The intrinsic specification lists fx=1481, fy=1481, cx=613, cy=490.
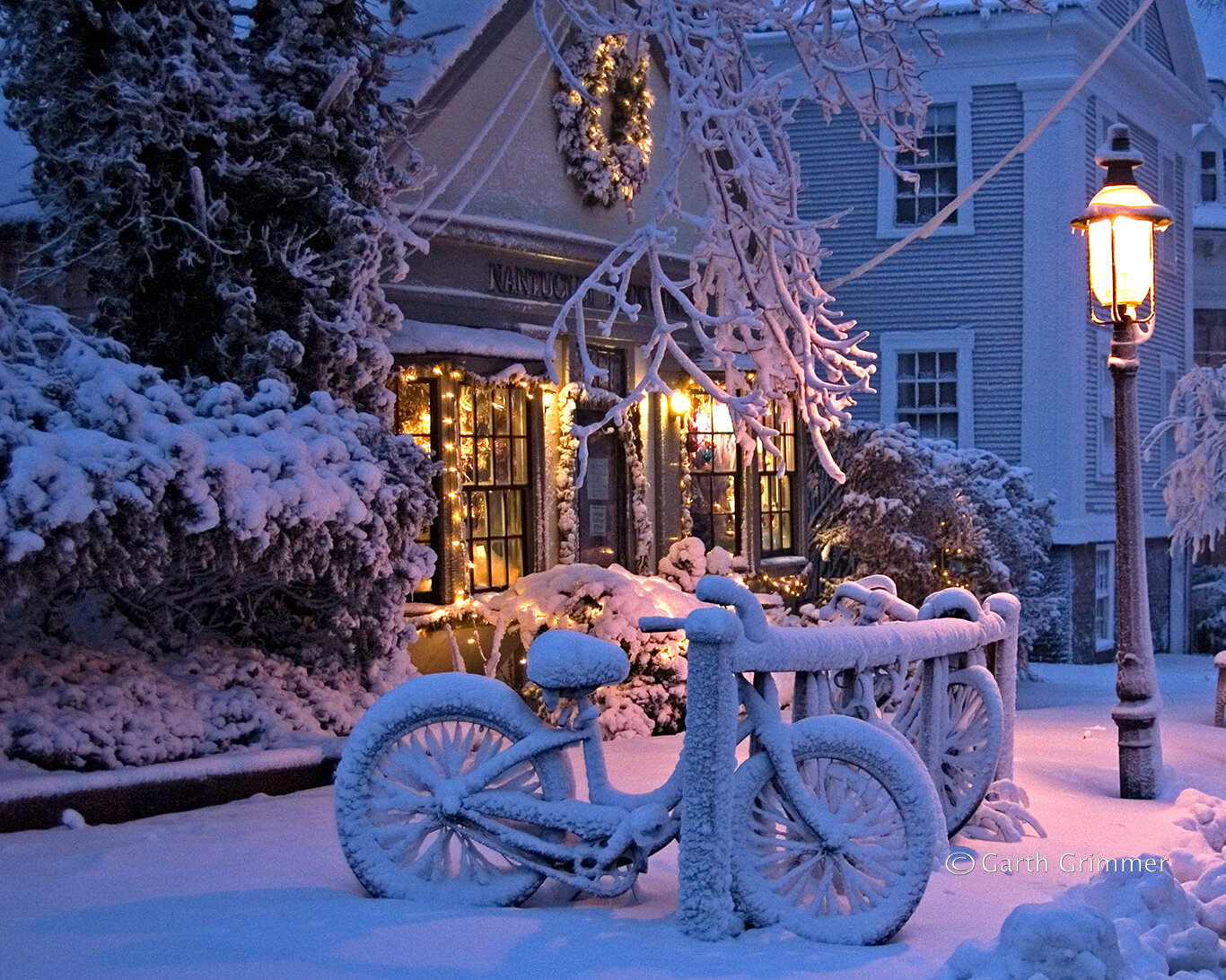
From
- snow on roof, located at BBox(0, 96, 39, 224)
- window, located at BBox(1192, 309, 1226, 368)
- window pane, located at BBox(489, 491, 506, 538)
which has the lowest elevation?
window pane, located at BBox(489, 491, 506, 538)

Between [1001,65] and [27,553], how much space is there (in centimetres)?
1701

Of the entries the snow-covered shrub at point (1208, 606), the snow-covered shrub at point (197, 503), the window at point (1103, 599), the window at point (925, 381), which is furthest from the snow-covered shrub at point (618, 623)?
the snow-covered shrub at point (1208, 606)

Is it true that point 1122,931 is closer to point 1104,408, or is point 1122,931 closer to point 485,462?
point 485,462

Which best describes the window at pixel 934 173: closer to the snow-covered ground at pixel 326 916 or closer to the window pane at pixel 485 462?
the window pane at pixel 485 462

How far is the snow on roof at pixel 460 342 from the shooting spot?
35.3 feet

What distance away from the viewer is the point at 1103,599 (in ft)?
73.8

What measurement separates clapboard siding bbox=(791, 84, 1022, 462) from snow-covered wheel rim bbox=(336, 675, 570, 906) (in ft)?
53.3

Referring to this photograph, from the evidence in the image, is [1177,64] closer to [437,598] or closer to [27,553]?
[437,598]

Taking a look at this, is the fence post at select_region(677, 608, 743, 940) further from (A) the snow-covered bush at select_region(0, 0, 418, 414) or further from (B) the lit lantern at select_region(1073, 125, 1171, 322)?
(B) the lit lantern at select_region(1073, 125, 1171, 322)

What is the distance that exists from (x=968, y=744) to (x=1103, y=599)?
16.7m

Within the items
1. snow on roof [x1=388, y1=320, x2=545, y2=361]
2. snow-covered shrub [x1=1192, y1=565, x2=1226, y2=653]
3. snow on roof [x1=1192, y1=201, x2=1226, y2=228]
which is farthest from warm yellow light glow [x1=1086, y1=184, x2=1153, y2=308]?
snow on roof [x1=1192, y1=201, x2=1226, y2=228]

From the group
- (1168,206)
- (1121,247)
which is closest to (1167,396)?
(1168,206)

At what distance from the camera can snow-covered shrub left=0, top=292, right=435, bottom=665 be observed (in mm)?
6855

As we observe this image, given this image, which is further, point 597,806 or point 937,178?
point 937,178
